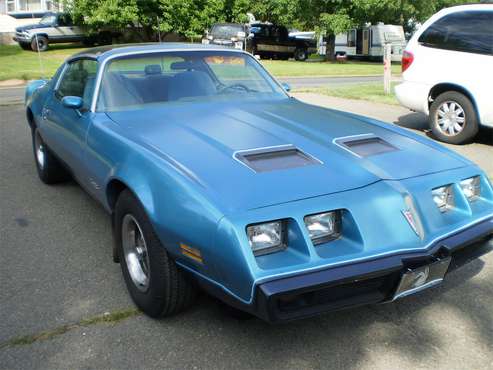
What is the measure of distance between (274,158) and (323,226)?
569 millimetres

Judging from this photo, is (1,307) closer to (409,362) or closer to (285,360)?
(285,360)

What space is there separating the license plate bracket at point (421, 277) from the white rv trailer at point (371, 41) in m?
28.9

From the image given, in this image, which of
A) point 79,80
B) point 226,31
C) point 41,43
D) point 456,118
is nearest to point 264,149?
point 79,80

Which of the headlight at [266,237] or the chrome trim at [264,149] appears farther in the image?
the chrome trim at [264,149]

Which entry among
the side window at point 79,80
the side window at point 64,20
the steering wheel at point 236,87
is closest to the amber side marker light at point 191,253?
the side window at point 79,80

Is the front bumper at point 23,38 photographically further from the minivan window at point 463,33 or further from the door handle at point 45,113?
the door handle at point 45,113

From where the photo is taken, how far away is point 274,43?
97.0 feet

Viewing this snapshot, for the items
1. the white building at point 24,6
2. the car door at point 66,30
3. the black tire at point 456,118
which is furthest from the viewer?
the white building at point 24,6

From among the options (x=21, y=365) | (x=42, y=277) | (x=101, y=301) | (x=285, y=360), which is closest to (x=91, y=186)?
(x=42, y=277)

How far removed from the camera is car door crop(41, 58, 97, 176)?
3.97 metres

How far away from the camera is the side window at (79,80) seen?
13.4 feet

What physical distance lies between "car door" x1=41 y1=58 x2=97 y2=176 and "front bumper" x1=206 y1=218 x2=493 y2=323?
6.92 ft

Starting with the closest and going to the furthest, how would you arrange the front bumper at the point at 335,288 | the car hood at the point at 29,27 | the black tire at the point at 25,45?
the front bumper at the point at 335,288 < the car hood at the point at 29,27 < the black tire at the point at 25,45

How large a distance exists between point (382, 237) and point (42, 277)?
2.32m
